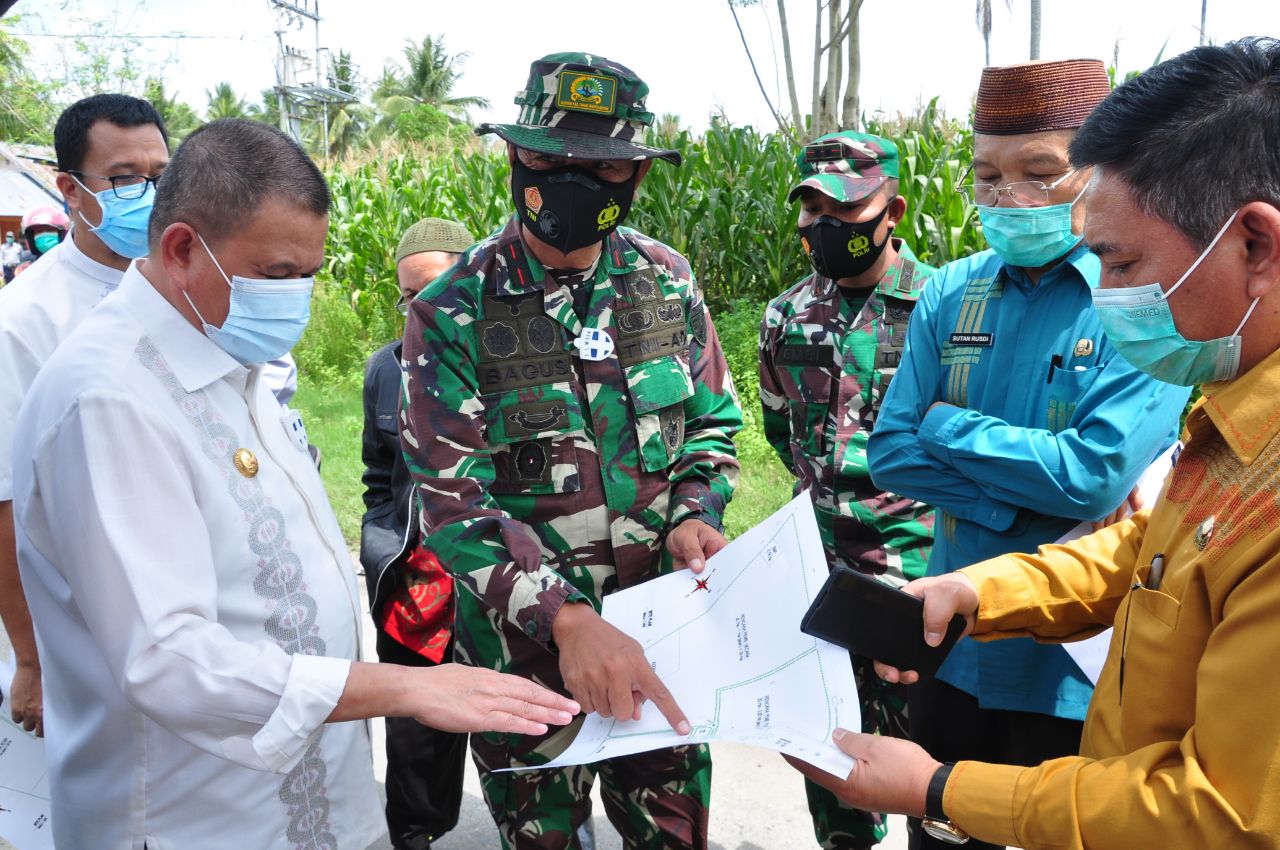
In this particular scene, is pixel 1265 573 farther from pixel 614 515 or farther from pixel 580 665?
pixel 614 515

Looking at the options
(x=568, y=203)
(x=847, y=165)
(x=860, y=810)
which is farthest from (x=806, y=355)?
(x=860, y=810)

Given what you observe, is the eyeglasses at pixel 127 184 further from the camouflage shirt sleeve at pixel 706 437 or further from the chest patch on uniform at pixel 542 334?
the camouflage shirt sleeve at pixel 706 437

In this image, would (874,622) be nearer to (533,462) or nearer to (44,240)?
(533,462)

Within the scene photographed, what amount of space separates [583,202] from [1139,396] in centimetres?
128

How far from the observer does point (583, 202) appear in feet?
6.88

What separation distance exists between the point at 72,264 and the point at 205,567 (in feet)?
5.91

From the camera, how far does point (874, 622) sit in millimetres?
1601

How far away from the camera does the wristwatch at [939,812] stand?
1.39m

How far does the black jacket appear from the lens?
113 inches

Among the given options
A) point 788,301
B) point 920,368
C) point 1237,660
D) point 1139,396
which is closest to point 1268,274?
point 1237,660

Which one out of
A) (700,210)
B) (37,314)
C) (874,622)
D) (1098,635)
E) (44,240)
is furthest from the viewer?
(700,210)

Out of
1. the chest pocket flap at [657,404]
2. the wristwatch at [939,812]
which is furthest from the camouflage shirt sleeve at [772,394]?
the wristwatch at [939,812]

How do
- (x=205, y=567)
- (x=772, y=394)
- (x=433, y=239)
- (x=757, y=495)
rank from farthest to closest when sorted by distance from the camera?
(x=757, y=495), (x=433, y=239), (x=772, y=394), (x=205, y=567)

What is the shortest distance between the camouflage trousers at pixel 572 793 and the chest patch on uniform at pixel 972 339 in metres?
1.17
